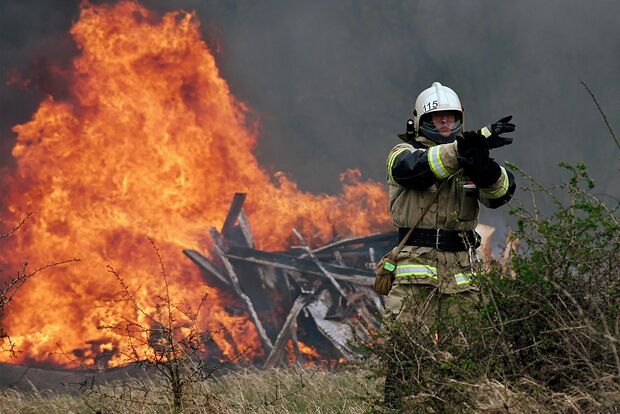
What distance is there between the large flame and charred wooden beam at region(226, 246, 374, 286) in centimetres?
79

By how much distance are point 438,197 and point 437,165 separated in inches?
13.9

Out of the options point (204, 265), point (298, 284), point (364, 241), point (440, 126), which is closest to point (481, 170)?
point (440, 126)

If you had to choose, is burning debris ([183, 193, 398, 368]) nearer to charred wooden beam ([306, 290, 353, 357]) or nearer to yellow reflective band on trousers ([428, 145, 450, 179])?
charred wooden beam ([306, 290, 353, 357])

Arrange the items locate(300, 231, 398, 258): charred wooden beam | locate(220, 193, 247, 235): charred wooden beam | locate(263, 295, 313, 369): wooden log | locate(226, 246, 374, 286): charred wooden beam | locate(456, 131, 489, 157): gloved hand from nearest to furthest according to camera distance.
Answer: locate(456, 131, 489, 157): gloved hand < locate(263, 295, 313, 369): wooden log < locate(226, 246, 374, 286): charred wooden beam < locate(300, 231, 398, 258): charred wooden beam < locate(220, 193, 247, 235): charred wooden beam

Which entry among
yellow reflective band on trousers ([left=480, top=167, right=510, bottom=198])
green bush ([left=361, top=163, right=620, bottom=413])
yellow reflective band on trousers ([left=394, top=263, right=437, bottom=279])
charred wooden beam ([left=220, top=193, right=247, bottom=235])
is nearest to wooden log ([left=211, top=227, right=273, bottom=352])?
charred wooden beam ([left=220, top=193, right=247, bottom=235])

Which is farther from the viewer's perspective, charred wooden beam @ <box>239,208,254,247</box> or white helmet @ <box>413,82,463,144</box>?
charred wooden beam @ <box>239,208,254,247</box>

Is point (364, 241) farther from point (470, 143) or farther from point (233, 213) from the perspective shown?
point (470, 143)

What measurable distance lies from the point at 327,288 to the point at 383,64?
7.43 meters

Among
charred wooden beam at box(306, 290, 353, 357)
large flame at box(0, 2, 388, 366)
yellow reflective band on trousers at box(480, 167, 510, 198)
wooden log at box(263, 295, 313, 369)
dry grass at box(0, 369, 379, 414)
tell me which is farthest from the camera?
large flame at box(0, 2, 388, 366)

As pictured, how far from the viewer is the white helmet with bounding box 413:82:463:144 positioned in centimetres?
440

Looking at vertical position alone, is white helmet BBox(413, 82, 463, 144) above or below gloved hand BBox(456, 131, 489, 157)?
above

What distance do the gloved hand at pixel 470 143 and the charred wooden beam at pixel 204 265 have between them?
8.50 metres

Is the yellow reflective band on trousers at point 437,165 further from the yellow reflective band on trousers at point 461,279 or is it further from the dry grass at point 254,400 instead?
the dry grass at point 254,400

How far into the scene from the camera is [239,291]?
460 inches
